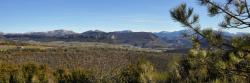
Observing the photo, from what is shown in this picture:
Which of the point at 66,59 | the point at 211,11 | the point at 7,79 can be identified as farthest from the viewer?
the point at 66,59

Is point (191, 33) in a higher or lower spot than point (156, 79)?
higher

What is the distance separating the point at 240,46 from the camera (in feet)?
23.4

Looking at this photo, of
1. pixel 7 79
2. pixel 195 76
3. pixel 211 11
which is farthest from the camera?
pixel 7 79

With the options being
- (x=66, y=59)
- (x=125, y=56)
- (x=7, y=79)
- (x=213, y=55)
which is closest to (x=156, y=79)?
(x=213, y=55)

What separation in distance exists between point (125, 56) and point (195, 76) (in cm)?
5438

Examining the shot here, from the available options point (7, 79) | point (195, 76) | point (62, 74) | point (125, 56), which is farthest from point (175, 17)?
point (125, 56)

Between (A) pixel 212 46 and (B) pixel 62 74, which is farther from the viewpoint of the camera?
(B) pixel 62 74

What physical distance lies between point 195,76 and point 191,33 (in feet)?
20.6

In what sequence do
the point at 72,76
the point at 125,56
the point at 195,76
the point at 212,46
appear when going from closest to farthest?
the point at 212,46 → the point at 195,76 → the point at 72,76 → the point at 125,56

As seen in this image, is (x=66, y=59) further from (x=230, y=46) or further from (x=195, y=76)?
(x=230, y=46)

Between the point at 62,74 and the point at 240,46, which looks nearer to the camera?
the point at 240,46

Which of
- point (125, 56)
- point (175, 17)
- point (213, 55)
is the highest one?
point (175, 17)

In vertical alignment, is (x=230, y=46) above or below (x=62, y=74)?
above

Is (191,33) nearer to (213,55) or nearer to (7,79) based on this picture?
(213,55)
